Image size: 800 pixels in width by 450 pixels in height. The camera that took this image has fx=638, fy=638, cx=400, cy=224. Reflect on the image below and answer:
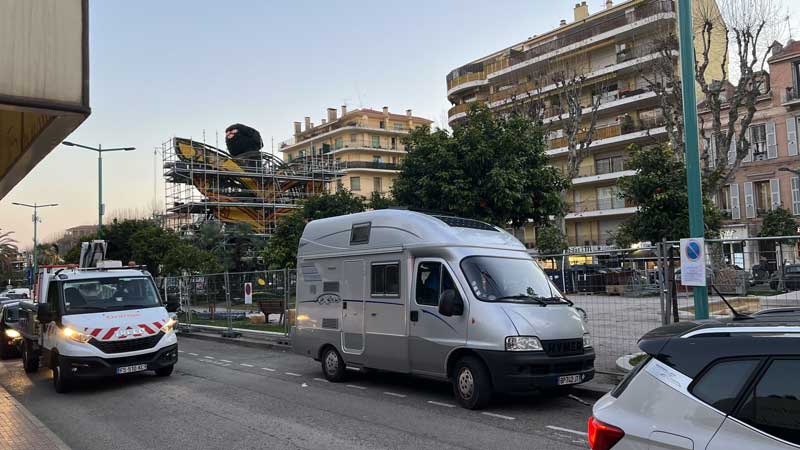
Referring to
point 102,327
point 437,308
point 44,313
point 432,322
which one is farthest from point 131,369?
point 437,308

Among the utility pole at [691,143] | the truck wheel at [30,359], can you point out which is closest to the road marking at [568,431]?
the utility pole at [691,143]

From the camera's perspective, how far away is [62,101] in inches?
202

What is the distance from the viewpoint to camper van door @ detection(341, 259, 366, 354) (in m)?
10.8

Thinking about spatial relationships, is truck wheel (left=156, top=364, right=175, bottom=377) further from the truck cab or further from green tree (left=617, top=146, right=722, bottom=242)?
green tree (left=617, top=146, right=722, bottom=242)

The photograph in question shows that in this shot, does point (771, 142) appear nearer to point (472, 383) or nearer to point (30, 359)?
point (472, 383)

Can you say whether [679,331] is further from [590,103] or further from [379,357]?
[590,103]

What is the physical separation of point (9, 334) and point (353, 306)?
38.8 ft

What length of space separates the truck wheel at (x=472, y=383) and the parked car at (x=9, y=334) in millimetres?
13575

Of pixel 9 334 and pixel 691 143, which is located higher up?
pixel 691 143

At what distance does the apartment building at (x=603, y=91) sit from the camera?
46062 millimetres

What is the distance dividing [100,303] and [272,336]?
6.51 meters

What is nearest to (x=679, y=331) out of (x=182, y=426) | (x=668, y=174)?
(x=182, y=426)

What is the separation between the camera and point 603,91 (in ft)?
158

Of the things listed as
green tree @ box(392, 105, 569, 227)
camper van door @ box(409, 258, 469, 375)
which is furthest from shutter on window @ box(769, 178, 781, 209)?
camper van door @ box(409, 258, 469, 375)
